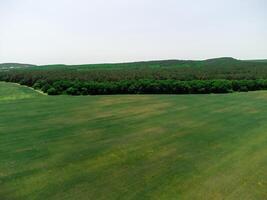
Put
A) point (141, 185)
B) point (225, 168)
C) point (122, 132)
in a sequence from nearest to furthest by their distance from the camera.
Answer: point (141, 185), point (225, 168), point (122, 132)

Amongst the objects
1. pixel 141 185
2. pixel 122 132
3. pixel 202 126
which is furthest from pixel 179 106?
pixel 141 185

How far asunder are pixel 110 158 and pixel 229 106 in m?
23.4

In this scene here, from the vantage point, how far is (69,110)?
38688mm

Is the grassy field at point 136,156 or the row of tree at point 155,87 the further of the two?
the row of tree at point 155,87

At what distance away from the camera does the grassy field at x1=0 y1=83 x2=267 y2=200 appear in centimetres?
1427

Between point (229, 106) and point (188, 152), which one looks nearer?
point (188, 152)

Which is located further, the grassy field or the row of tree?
the row of tree

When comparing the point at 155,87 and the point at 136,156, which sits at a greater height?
the point at 136,156

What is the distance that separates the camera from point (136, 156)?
19.1 m

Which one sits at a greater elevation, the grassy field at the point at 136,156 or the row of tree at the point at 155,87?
the grassy field at the point at 136,156

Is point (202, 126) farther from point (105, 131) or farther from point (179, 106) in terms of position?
point (179, 106)

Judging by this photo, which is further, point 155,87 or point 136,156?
point 155,87

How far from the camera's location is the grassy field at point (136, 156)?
46.8ft

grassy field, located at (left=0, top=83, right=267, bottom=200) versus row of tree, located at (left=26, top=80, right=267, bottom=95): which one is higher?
grassy field, located at (left=0, top=83, right=267, bottom=200)
